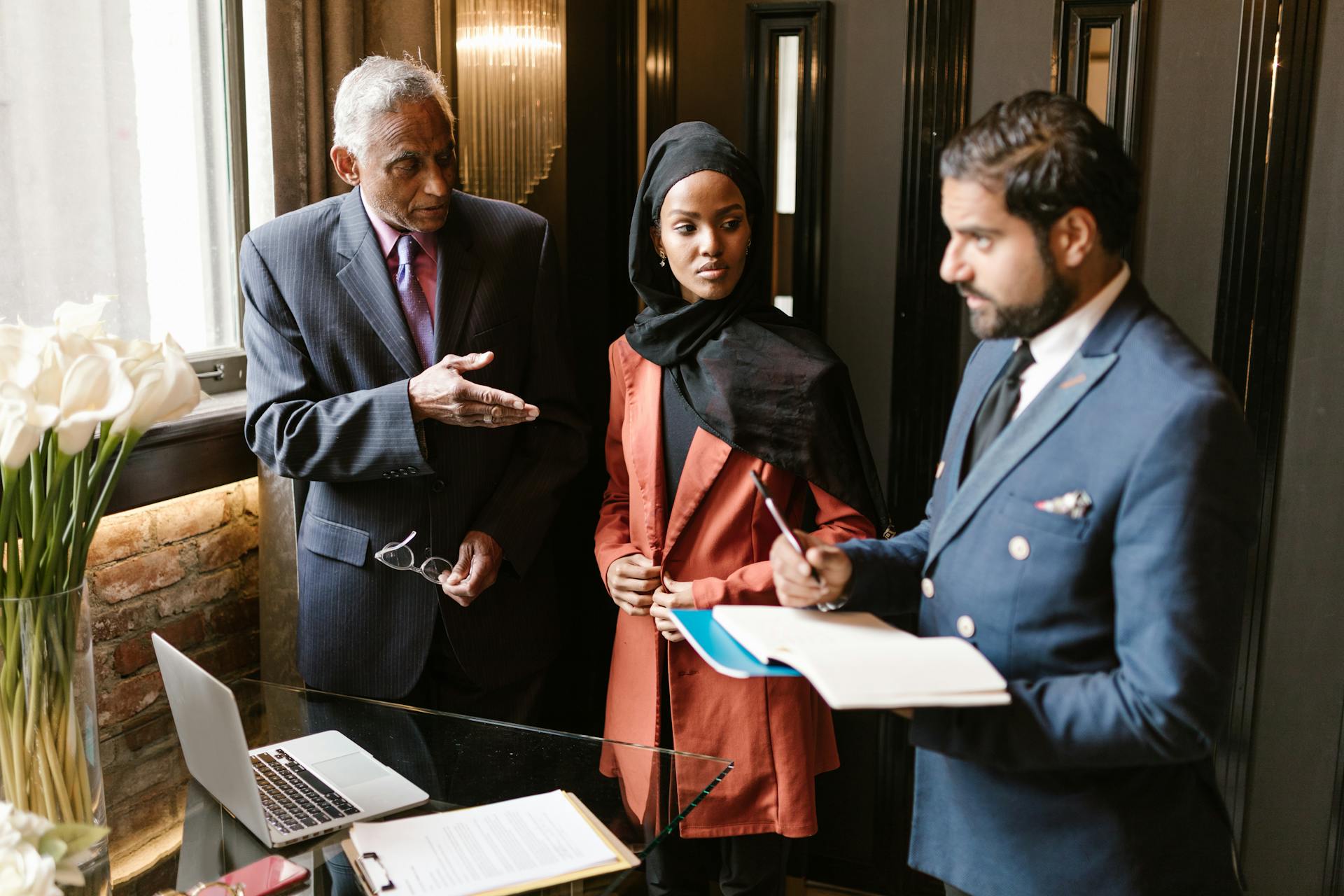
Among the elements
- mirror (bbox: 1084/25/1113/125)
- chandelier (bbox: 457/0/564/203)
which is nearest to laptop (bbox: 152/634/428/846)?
chandelier (bbox: 457/0/564/203)

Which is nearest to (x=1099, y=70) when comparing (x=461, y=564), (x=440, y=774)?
(x=461, y=564)

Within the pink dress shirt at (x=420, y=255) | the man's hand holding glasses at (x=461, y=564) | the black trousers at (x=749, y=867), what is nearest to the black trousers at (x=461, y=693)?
the man's hand holding glasses at (x=461, y=564)

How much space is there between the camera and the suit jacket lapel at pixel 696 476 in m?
2.03

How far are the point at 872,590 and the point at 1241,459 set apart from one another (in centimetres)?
48

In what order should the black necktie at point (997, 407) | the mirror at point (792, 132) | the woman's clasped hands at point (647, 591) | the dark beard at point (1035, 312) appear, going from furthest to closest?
the mirror at point (792, 132)
the woman's clasped hands at point (647, 591)
the black necktie at point (997, 407)
the dark beard at point (1035, 312)

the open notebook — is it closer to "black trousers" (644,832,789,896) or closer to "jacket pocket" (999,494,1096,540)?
"jacket pocket" (999,494,1096,540)

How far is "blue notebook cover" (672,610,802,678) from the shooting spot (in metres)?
1.21

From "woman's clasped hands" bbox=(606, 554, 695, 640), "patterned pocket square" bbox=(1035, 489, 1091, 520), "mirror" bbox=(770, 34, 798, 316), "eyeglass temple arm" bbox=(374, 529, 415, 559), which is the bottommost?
"woman's clasped hands" bbox=(606, 554, 695, 640)

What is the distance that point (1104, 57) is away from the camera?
7.75 ft

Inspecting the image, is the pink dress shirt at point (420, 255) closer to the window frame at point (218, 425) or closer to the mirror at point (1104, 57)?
the window frame at point (218, 425)

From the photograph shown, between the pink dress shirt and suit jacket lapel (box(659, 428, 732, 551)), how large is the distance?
555 mm

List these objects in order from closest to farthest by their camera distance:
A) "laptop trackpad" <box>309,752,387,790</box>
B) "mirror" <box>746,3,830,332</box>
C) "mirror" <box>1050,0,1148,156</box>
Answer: "laptop trackpad" <box>309,752,387,790</box>
"mirror" <box>1050,0,1148,156</box>
"mirror" <box>746,3,830,332</box>

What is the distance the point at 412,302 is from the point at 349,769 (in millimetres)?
887

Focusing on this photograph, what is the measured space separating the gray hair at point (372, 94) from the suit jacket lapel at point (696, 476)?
0.80 metres
